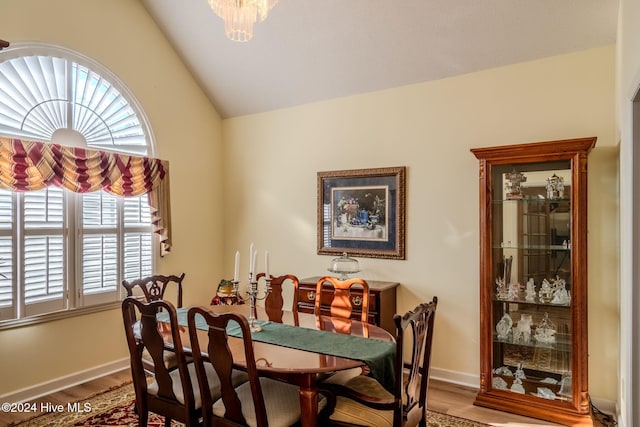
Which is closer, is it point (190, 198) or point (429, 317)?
point (429, 317)

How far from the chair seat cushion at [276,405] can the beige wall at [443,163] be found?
1826 millimetres

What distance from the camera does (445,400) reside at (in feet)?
10.9

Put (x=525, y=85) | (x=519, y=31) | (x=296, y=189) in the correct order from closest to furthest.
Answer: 1. (x=519, y=31)
2. (x=525, y=85)
3. (x=296, y=189)

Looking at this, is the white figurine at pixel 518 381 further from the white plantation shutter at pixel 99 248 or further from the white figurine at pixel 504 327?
the white plantation shutter at pixel 99 248

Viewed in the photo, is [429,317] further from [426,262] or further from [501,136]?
[501,136]

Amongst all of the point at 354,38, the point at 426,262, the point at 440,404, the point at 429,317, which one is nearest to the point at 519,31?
the point at 354,38

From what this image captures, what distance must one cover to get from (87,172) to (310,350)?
2.63 metres

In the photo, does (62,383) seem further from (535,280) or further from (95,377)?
(535,280)

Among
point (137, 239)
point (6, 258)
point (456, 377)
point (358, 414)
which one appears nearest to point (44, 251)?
point (6, 258)

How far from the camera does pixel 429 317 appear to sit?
223 cm

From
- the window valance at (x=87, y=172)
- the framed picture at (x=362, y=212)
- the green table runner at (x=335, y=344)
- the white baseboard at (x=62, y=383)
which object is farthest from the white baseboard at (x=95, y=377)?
the green table runner at (x=335, y=344)

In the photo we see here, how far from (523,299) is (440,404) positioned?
1.03 metres

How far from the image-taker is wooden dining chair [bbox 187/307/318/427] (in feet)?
6.45

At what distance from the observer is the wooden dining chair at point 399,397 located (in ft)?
6.49
